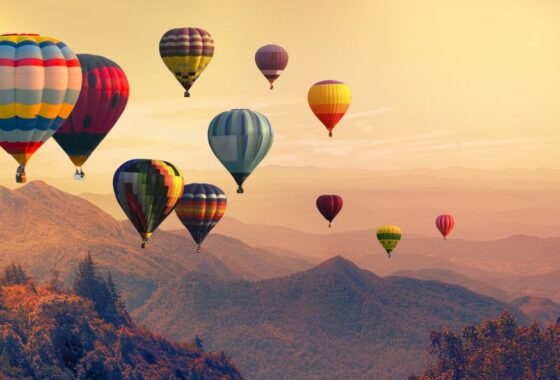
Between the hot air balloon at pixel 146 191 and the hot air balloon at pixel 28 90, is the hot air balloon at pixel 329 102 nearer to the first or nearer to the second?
the hot air balloon at pixel 146 191

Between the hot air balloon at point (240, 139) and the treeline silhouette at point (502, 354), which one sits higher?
the hot air balloon at point (240, 139)

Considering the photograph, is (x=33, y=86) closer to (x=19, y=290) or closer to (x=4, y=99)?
(x=4, y=99)

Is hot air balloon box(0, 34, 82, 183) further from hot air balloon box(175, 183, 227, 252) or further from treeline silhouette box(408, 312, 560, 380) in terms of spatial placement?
treeline silhouette box(408, 312, 560, 380)

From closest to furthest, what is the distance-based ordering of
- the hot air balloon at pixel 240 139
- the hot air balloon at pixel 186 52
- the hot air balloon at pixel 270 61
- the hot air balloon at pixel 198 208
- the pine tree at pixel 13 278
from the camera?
the hot air balloon at pixel 186 52, the hot air balloon at pixel 240 139, the hot air balloon at pixel 198 208, the hot air balloon at pixel 270 61, the pine tree at pixel 13 278

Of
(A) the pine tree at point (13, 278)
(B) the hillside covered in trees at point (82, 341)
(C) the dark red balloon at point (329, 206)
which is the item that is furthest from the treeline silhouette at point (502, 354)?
(A) the pine tree at point (13, 278)

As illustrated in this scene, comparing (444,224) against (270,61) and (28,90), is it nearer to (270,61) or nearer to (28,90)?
(270,61)

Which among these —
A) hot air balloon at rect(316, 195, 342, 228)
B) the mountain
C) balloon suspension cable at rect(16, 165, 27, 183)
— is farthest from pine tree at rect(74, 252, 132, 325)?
balloon suspension cable at rect(16, 165, 27, 183)

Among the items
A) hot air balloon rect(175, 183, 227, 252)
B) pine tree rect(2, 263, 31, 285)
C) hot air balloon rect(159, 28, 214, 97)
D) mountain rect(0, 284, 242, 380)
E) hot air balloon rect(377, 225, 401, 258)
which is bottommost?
mountain rect(0, 284, 242, 380)
